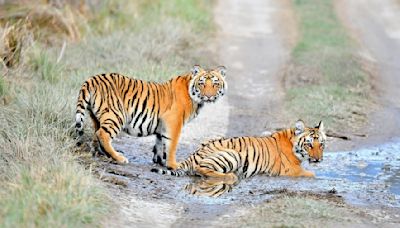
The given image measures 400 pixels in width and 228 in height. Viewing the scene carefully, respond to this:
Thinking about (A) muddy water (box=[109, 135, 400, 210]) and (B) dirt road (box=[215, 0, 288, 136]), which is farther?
(B) dirt road (box=[215, 0, 288, 136])

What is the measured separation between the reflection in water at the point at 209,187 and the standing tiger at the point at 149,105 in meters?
0.61

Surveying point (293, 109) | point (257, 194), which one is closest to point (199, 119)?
point (293, 109)

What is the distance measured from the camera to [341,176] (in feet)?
33.3

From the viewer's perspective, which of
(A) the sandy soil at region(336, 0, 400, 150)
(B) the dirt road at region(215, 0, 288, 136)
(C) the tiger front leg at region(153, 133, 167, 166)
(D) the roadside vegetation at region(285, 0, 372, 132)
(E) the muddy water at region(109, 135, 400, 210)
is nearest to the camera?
(E) the muddy water at region(109, 135, 400, 210)

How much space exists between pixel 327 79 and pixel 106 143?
729 cm

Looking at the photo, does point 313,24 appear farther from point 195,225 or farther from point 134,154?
point 195,225

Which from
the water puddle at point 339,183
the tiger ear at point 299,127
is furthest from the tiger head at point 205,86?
the water puddle at point 339,183

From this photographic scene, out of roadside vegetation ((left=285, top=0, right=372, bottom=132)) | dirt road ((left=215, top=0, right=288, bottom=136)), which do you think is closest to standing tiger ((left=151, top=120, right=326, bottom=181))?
dirt road ((left=215, top=0, right=288, bottom=136))

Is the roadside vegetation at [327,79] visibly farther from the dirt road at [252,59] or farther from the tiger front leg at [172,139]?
the tiger front leg at [172,139]

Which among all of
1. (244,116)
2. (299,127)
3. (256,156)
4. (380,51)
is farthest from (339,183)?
(380,51)

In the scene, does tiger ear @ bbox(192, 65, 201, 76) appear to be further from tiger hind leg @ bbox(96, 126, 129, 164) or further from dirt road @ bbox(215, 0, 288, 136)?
dirt road @ bbox(215, 0, 288, 136)

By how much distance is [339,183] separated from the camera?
968cm

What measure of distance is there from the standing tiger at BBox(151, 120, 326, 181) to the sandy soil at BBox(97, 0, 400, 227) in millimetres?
232

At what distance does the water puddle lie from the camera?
8961 mm
